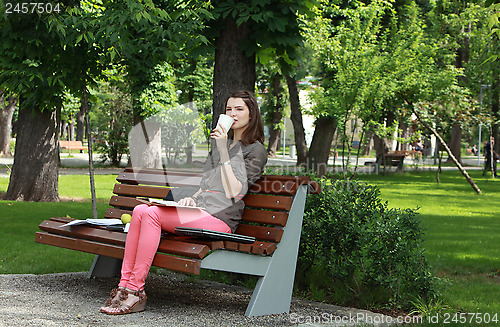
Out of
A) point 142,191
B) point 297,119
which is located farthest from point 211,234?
point 297,119

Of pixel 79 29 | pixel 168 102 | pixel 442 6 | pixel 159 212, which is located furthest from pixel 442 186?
pixel 159 212

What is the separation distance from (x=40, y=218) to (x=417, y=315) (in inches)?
279

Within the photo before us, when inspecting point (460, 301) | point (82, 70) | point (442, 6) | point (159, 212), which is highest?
point (442, 6)

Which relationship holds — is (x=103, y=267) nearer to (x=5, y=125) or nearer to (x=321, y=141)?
(x=321, y=141)

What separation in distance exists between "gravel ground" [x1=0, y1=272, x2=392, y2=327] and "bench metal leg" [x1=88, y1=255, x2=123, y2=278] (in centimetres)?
9

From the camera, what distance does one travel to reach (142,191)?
5.80 m

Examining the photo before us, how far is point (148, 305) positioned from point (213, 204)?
0.94m

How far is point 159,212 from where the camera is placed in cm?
462

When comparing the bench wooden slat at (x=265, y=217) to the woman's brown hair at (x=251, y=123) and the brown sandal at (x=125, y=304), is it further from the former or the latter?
the brown sandal at (x=125, y=304)

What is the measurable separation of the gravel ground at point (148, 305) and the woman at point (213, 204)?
0.23 metres

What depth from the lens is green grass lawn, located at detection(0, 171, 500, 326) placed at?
6.33 metres

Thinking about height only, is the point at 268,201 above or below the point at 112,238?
above

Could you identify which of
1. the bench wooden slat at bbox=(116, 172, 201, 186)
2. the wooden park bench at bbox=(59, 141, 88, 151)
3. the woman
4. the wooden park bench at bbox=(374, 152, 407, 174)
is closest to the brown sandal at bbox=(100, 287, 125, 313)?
the woman

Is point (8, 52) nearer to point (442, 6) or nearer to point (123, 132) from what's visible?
point (123, 132)
